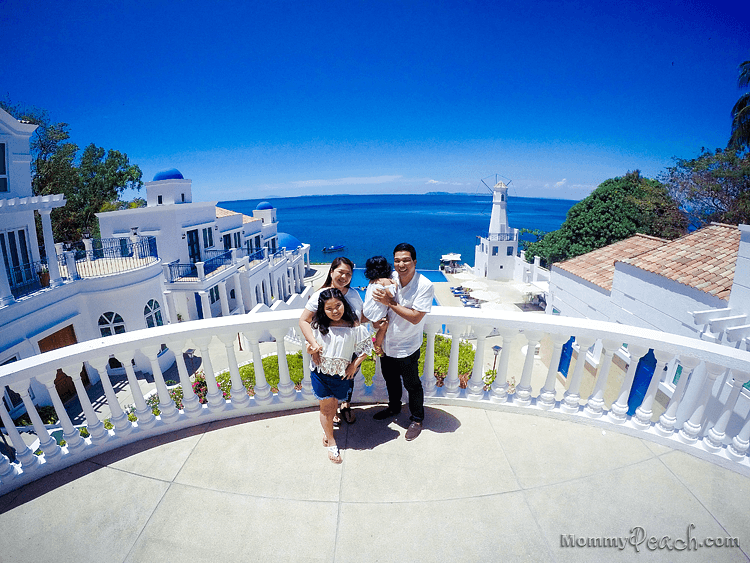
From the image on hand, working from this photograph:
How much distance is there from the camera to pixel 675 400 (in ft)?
10.3

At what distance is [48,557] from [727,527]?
439 centimetres

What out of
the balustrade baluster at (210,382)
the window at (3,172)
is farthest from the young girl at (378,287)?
the window at (3,172)

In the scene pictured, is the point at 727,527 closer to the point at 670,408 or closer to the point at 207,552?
the point at 670,408

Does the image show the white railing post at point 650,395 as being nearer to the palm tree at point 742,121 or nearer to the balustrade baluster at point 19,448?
the balustrade baluster at point 19,448

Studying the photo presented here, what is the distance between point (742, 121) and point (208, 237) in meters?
37.1

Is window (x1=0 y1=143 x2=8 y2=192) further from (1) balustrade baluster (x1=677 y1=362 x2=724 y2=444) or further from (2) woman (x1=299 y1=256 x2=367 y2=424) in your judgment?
(1) balustrade baluster (x1=677 y1=362 x2=724 y2=444)

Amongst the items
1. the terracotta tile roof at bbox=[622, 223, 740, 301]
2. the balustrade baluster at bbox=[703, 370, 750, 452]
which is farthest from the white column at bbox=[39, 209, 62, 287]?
the terracotta tile roof at bbox=[622, 223, 740, 301]

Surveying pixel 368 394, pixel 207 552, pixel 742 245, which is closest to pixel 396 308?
pixel 368 394

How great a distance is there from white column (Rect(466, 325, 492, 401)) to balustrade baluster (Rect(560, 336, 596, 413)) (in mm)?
754

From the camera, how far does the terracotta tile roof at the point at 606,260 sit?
14195 mm

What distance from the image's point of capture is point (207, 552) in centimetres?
245

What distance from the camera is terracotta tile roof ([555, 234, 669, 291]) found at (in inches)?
559

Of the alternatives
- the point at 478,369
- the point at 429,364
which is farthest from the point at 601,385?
the point at 429,364

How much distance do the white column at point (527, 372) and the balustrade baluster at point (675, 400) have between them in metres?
1.02
